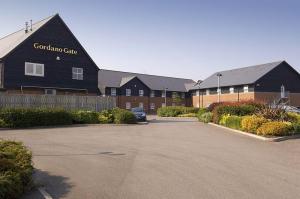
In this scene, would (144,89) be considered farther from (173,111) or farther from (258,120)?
(258,120)

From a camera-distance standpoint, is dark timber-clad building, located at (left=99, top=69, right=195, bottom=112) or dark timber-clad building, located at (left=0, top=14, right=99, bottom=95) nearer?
dark timber-clad building, located at (left=0, top=14, right=99, bottom=95)

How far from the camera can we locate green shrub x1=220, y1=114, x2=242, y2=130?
25031 mm

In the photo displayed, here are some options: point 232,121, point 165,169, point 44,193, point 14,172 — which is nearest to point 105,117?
point 232,121

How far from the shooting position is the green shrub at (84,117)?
3088cm

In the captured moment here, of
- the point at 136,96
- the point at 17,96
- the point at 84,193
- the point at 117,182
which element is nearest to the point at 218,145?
the point at 117,182

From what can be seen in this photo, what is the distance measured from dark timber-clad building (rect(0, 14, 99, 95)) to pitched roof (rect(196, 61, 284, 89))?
30638 millimetres

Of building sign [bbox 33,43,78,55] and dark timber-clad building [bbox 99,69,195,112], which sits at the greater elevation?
building sign [bbox 33,43,78,55]

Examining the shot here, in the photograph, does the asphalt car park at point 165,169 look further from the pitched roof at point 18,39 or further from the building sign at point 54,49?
the building sign at point 54,49

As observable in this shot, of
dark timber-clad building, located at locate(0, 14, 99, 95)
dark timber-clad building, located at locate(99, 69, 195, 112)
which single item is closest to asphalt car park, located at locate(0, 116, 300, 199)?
dark timber-clad building, located at locate(0, 14, 99, 95)

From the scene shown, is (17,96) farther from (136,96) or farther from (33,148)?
(136,96)

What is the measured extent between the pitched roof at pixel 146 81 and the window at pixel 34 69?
30439mm

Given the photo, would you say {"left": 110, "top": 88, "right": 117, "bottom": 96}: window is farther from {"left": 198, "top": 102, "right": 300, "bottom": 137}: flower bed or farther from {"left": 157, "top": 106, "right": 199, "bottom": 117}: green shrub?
{"left": 198, "top": 102, "right": 300, "bottom": 137}: flower bed

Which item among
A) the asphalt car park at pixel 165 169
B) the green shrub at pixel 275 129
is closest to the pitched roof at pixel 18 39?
the asphalt car park at pixel 165 169

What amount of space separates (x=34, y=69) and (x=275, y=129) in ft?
85.3
